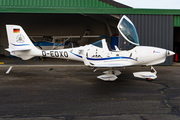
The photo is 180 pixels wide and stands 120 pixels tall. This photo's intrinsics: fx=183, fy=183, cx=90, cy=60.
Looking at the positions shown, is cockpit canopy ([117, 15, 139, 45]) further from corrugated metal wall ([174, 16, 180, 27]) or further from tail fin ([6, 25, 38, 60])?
corrugated metal wall ([174, 16, 180, 27])

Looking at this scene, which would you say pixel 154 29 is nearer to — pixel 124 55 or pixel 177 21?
pixel 177 21

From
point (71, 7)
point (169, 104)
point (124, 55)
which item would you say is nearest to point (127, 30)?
point (124, 55)

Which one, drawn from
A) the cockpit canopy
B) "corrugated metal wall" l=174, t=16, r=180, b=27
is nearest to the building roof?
"corrugated metal wall" l=174, t=16, r=180, b=27

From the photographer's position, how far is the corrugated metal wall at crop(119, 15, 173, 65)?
13367mm

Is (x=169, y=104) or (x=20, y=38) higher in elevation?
(x=20, y=38)

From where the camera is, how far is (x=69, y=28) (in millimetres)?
25219

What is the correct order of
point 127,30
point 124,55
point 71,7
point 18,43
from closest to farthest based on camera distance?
point 127,30
point 124,55
point 18,43
point 71,7

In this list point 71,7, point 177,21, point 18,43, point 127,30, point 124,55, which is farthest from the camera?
point 71,7

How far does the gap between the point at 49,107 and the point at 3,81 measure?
4.19m

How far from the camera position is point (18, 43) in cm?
947

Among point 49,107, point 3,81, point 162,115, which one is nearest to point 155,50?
point 162,115

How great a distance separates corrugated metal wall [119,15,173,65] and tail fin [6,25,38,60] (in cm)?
669

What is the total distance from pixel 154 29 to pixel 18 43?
30.8 ft

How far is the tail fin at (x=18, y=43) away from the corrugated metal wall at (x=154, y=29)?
669 cm
